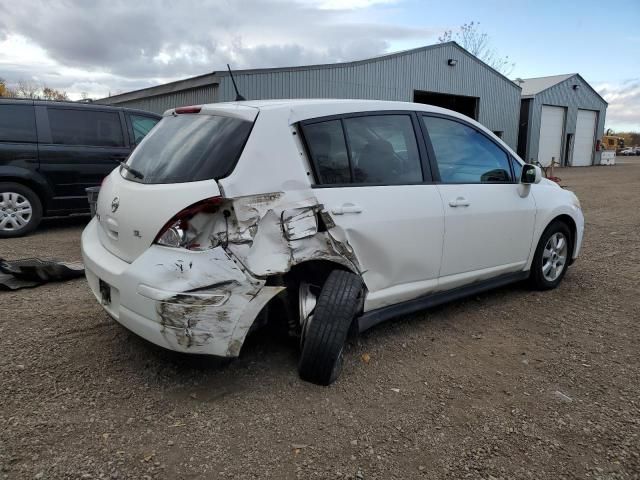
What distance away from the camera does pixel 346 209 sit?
319cm

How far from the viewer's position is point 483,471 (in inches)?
93.7

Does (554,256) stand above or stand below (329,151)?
below

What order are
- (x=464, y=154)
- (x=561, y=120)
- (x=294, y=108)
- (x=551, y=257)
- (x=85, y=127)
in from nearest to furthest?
1. (x=294, y=108)
2. (x=464, y=154)
3. (x=551, y=257)
4. (x=85, y=127)
5. (x=561, y=120)

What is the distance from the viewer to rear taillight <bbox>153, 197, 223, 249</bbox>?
2.70 meters

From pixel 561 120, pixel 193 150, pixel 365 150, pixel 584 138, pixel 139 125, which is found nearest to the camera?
pixel 193 150

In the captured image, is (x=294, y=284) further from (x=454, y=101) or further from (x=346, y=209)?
(x=454, y=101)

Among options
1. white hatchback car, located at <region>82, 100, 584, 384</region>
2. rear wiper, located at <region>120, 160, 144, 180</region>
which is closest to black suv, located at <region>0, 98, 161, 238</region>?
white hatchback car, located at <region>82, 100, 584, 384</region>

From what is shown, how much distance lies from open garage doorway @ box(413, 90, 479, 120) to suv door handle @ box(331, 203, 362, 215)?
23509 mm

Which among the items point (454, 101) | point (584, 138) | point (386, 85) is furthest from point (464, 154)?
point (584, 138)

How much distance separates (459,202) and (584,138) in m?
37.6

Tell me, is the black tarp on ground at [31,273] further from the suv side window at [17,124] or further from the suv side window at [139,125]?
the suv side window at [139,125]

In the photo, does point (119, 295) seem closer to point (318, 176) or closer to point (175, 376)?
point (175, 376)

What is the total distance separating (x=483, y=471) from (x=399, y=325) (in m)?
1.72

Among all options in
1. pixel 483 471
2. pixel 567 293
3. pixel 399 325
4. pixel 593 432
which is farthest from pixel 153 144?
pixel 567 293
